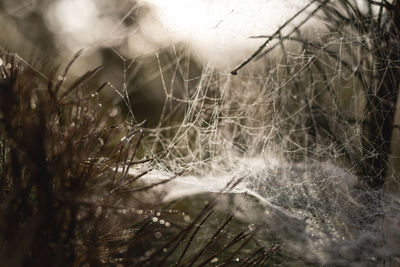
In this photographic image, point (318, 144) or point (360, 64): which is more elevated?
point (360, 64)

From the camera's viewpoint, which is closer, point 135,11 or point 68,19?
point 135,11

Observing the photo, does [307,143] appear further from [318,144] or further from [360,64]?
[360,64]

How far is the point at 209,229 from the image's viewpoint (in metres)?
2.28

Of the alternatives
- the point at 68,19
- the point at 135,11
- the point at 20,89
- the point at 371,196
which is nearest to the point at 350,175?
the point at 371,196

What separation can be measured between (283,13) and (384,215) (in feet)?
5.23

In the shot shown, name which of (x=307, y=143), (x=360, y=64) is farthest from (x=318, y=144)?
(x=360, y=64)

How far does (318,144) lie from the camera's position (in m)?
3.50

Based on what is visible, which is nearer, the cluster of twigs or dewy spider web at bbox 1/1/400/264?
dewy spider web at bbox 1/1/400/264

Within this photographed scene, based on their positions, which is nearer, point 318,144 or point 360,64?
point 360,64

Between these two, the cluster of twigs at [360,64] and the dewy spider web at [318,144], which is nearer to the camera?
the dewy spider web at [318,144]

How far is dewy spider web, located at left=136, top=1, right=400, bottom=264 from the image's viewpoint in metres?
2.60

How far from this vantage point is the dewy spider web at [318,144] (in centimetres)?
260

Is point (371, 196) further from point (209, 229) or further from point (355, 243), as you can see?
point (209, 229)

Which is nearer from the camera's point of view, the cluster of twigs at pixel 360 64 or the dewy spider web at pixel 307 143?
the dewy spider web at pixel 307 143
